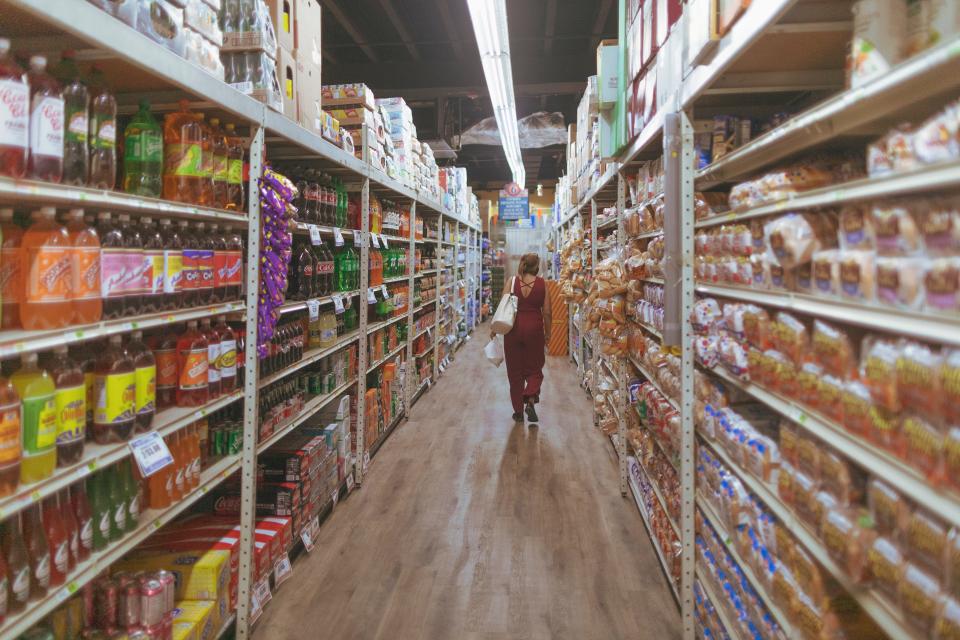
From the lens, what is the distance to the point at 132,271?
1867mm

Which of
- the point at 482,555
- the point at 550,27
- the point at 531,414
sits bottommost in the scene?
the point at 482,555

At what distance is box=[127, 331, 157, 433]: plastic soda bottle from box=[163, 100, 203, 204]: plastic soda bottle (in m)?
0.54

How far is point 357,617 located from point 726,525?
1649 mm

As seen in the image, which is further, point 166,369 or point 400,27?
point 400,27

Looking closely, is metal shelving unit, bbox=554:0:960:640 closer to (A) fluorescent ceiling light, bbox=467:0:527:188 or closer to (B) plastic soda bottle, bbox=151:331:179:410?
(A) fluorescent ceiling light, bbox=467:0:527:188

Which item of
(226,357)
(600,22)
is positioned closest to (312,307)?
(226,357)

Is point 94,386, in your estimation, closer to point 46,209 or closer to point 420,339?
point 46,209

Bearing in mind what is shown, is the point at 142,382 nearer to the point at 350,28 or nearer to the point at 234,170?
the point at 234,170

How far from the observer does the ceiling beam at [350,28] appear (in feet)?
22.4

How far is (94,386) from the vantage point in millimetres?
1821

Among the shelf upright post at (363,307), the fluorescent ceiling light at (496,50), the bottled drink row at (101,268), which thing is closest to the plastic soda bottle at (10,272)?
the bottled drink row at (101,268)

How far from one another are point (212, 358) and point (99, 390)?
0.54 m

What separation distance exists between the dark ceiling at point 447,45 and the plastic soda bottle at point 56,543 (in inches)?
258

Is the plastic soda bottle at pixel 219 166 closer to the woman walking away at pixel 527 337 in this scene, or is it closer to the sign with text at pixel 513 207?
the woman walking away at pixel 527 337
